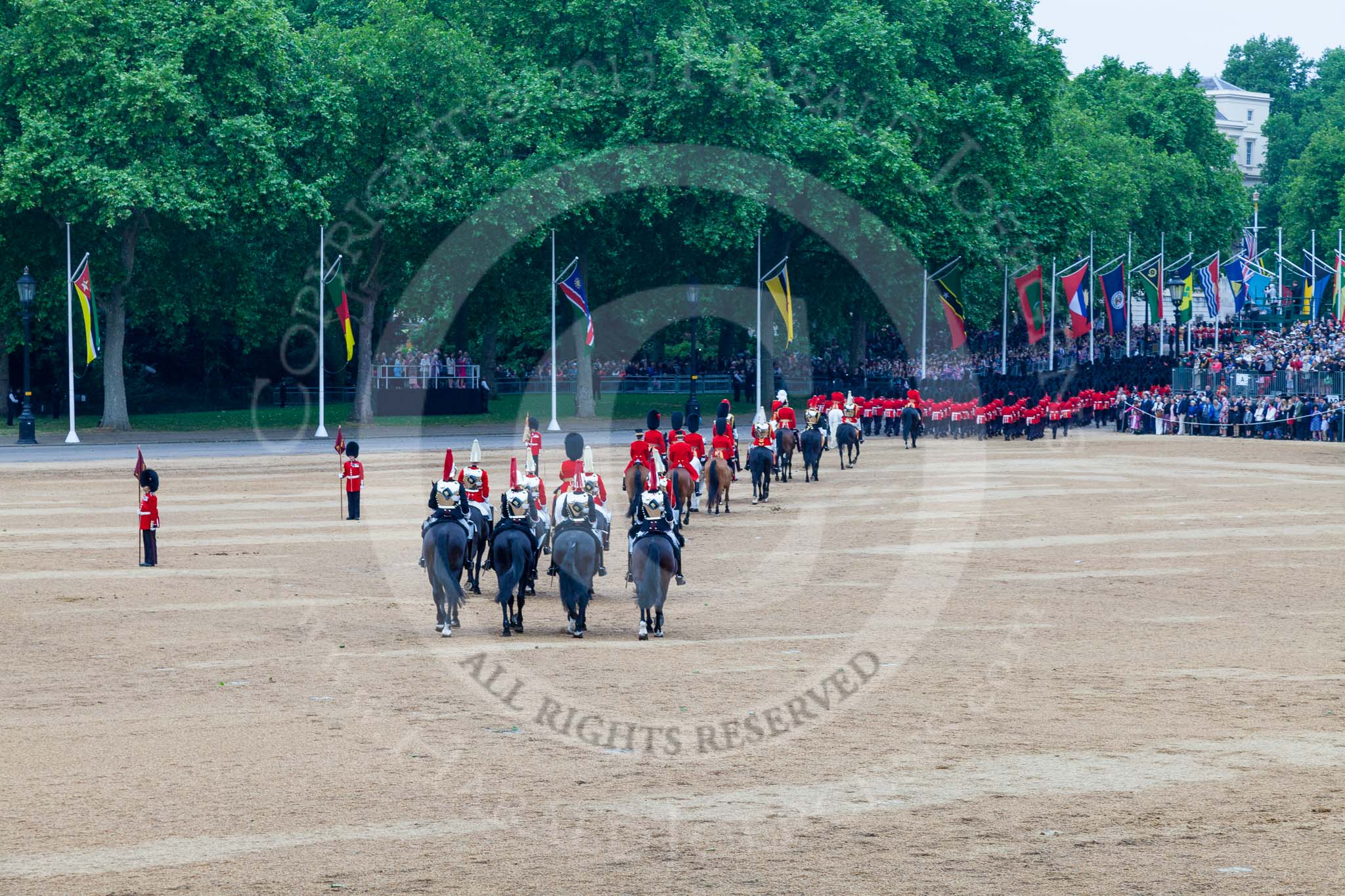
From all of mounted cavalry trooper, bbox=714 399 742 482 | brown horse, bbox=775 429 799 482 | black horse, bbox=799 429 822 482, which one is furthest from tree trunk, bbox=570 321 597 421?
mounted cavalry trooper, bbox=714 399 742 482

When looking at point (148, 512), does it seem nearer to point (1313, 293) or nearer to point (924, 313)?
point (924, 313)

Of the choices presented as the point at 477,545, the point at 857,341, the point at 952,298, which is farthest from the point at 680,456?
the point at 857,341

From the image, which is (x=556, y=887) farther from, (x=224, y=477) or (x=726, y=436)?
(x=224, y=477)

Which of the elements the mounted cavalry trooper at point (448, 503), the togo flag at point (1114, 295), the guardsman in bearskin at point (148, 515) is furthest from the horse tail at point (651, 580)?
the togo flag at point (1114, 295)

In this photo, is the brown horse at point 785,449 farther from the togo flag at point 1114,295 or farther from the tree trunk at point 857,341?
the tree trunk at point 857,341

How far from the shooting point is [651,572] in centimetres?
1627

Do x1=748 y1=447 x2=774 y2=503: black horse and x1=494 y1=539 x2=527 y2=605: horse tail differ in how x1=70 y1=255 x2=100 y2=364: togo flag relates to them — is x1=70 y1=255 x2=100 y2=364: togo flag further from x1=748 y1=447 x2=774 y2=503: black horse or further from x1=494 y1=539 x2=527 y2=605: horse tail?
x1=494 y1=539 x2=527 y2=605: horse tail

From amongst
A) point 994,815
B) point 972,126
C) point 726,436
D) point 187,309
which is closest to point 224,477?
point 726,436

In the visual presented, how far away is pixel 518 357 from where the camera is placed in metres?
82.7

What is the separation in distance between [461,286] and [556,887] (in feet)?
164

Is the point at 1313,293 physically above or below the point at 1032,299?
above

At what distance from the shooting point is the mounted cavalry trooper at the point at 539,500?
18.2m

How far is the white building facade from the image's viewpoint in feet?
488

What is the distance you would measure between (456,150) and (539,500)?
39.1 m
